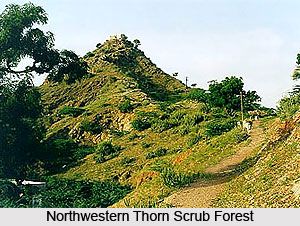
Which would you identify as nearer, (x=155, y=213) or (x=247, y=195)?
(x=155, y=213)

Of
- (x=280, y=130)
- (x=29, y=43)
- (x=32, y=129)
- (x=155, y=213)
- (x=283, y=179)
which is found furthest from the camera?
(x=32, y=129)

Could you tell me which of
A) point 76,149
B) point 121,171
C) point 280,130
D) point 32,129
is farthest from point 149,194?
point 76,149

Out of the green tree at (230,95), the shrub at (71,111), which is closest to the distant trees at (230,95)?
the green tree at (230,95)

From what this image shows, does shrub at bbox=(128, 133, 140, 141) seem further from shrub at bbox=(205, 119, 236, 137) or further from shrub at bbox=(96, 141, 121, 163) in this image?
shrub at bbox=(205, 119, 236, 137)

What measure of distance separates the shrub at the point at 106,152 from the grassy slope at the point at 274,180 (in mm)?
14558

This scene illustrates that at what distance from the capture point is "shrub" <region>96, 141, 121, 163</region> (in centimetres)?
2702

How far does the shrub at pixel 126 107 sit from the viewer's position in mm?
35562

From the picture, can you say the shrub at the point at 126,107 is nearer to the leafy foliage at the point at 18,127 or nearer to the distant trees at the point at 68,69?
the leafy foliage at the point at 18,127

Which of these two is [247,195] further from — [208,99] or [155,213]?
[208,99]

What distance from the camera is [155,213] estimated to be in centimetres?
609

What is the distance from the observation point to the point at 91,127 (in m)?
34.7

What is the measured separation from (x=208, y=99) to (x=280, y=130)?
57.7 ft

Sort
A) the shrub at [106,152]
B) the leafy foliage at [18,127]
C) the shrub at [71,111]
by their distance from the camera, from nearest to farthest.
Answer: the leafy foliage at [18,127] < the shrub at [106,152] < the shrub at [71,111]

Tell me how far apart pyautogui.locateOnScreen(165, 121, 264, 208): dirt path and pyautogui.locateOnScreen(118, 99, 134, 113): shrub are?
18.7 meters
